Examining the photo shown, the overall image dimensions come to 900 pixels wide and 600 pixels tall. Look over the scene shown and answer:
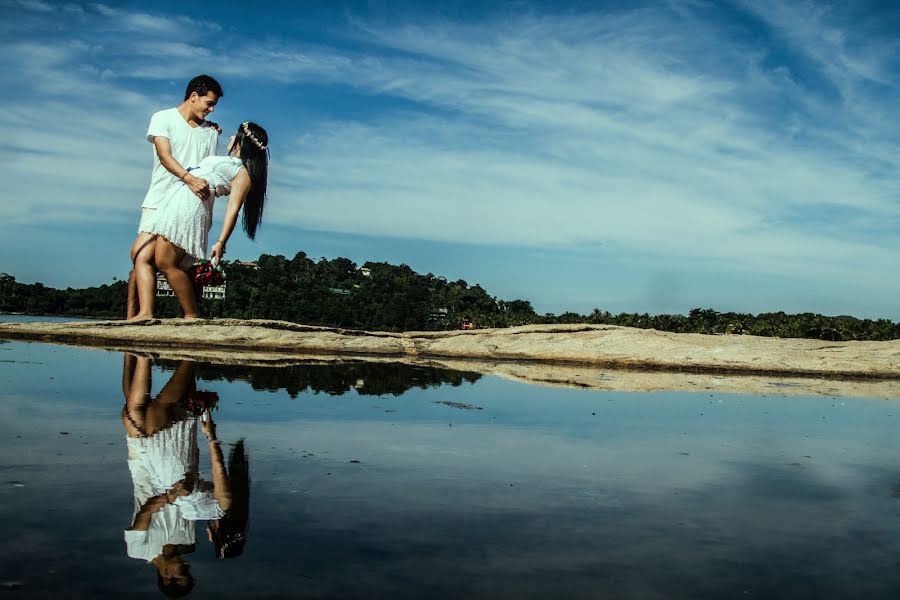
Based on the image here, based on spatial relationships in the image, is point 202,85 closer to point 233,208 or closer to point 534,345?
point 233,208

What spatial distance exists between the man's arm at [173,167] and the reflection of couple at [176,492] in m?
3.83

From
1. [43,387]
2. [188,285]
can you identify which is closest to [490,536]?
[43,387]

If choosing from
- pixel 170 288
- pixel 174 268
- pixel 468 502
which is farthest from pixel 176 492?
pixel 170 288

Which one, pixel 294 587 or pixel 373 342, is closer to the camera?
pixel 294 587

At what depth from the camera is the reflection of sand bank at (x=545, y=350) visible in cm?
1105

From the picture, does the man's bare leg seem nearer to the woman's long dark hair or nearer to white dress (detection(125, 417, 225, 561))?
the woman's long dark hair

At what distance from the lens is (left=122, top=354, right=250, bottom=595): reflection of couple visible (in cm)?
240

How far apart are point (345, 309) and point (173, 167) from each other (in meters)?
14.8

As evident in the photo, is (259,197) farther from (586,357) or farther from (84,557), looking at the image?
(84,557)

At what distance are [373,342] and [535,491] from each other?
31.5 feet

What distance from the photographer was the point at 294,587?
219 centimetres

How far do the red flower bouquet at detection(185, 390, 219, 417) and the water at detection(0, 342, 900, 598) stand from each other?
11 cm

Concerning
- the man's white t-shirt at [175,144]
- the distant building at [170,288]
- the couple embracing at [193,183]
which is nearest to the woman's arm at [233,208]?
the couple embracing at [193,183]

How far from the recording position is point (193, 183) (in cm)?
856
